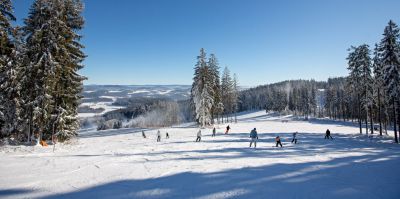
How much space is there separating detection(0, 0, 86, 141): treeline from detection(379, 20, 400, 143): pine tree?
1576 inches

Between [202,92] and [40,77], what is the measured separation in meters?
31.0

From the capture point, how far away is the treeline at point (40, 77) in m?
22.3

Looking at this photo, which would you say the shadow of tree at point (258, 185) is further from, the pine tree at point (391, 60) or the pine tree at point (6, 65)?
the pine tree at point (391, 60)

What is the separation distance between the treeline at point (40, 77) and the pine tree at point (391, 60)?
1576 inches

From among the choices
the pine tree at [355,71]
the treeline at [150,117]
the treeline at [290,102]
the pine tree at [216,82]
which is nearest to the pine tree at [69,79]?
the pine tree at [216,82]

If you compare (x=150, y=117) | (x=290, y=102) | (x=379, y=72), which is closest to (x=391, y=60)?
(x=379, y=72)

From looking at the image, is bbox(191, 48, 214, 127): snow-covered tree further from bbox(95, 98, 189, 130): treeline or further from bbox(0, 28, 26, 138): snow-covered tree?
bbox(95, 98, 189, 130): treeline

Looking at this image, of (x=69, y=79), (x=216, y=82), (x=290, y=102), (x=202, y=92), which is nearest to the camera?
(x=69, y=79)

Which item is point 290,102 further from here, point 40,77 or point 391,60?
point 40,77

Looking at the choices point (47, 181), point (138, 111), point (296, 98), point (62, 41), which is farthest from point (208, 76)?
point (138, 111)

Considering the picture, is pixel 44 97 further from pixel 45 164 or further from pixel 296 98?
pixel 296 98

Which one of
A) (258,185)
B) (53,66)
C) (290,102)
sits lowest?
(258,185)

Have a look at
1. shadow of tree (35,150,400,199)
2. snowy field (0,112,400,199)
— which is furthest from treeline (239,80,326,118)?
shadow of tree (35,150,400,199)

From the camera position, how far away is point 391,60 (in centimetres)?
3281
